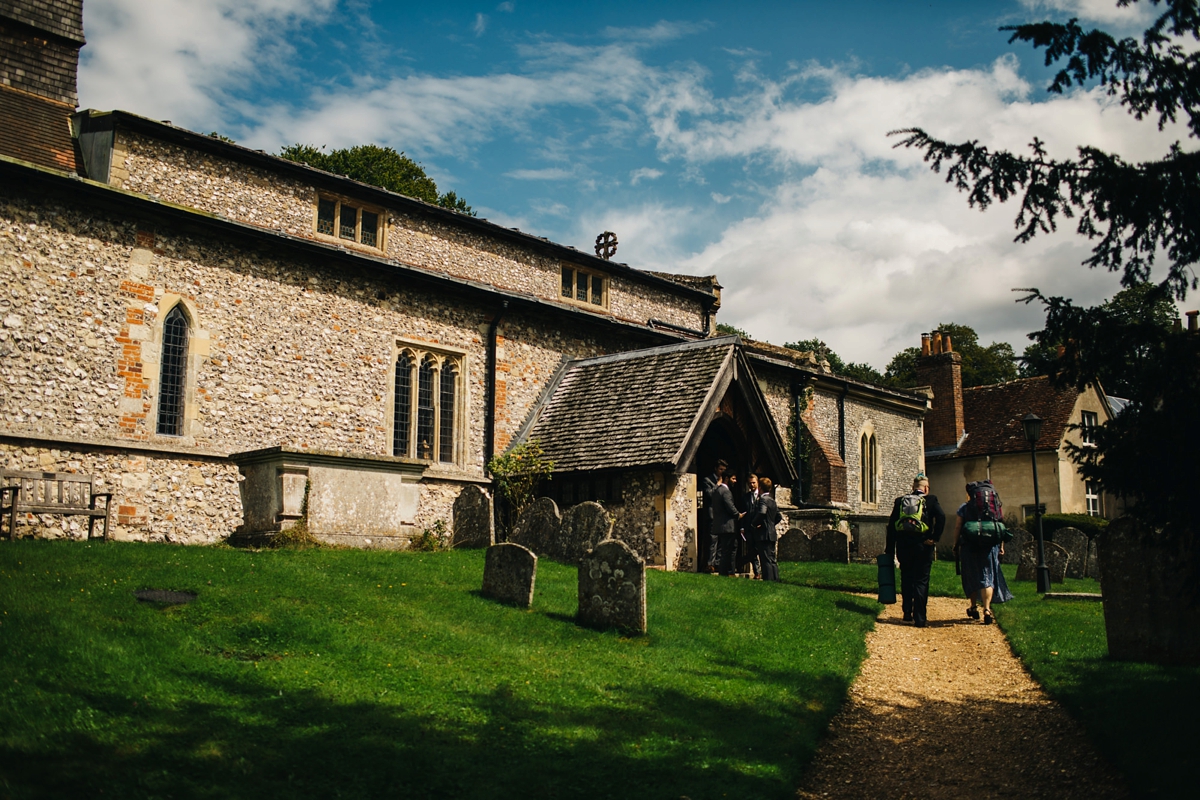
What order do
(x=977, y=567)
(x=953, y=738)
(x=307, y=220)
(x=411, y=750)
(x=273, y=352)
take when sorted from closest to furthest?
(x=411, y=750) → (x=953, y=738) → (x=977, y=567) → (x=273, y=352) → (x=307, y=220)

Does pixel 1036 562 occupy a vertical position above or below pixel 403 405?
below

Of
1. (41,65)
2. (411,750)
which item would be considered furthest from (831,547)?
(41,65)

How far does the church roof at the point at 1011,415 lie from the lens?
3666 cm

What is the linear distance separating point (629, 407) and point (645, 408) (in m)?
0.52

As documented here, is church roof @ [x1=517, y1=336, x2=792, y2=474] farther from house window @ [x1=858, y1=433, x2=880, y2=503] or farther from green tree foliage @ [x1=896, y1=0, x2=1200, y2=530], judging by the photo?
house window @ [x1=858, y1=433, x2=880, y2=503]

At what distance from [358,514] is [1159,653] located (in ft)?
34.5

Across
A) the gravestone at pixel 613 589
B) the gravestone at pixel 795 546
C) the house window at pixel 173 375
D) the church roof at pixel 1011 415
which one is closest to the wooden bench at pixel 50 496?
the house window at pixel 173 375

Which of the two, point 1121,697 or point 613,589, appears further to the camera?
point 613,589

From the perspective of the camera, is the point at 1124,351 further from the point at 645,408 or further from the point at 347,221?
the point at 347,221

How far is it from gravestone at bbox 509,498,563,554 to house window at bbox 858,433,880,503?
19.7m

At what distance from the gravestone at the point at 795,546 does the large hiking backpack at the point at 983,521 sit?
9043mm

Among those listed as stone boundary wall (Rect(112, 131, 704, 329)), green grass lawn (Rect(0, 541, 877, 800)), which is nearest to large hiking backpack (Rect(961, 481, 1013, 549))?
green grass lawn (Rect(0, 541, 877, 800))

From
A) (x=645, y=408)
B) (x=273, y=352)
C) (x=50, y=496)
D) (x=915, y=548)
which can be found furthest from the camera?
(x=645, y=408)

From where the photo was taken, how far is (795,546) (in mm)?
22672
